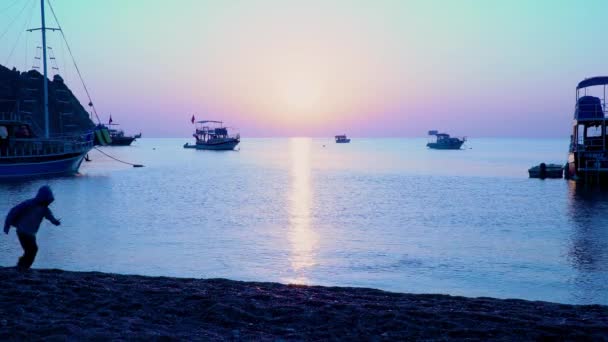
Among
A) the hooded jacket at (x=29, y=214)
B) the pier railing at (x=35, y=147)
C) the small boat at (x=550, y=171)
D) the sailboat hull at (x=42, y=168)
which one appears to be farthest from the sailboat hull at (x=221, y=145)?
the hooded jacket at (x=29, y=214)

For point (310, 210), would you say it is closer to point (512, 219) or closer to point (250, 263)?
point (512, 219)

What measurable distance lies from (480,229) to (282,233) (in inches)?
306

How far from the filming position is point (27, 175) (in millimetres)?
47594

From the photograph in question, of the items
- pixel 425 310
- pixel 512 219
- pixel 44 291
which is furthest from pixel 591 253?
pixel 44 291

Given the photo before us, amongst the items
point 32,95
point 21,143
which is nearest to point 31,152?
point 21,143

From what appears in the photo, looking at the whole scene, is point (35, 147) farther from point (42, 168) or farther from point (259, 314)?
point (259, 314)

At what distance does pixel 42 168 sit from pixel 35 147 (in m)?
1.84

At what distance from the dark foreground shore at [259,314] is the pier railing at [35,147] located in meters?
41.4

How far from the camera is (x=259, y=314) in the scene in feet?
25.0

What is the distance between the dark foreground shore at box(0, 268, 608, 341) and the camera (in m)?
6.68

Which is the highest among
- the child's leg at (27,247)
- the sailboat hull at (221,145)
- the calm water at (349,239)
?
the sailboat hull at (221,145)

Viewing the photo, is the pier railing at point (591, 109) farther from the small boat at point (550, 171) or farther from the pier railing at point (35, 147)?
the pier railing at point (35, 147)

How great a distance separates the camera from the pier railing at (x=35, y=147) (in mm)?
46553

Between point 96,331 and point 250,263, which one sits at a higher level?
point 96,331
